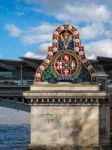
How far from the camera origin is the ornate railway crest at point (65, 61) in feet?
184

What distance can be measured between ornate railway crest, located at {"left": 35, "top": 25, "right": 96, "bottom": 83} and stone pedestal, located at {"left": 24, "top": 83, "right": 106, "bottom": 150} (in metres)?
1.58

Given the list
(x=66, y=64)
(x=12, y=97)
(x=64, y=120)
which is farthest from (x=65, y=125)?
(x=12, y=97)

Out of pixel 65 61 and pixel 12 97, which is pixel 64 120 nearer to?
pixel 65 61

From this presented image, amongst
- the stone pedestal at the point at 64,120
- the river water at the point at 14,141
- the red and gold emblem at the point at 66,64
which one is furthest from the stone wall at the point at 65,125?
the river water at the point at 14,141

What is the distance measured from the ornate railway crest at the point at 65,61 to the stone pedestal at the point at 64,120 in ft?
5.18

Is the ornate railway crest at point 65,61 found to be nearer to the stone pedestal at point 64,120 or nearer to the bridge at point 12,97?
the stone pedestal at point 64,120

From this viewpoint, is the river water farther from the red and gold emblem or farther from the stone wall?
the red and gold emblem

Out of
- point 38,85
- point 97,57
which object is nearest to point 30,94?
point 38,85

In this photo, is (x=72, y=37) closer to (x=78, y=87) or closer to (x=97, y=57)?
(x=78, y=87)

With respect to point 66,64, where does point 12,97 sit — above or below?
below

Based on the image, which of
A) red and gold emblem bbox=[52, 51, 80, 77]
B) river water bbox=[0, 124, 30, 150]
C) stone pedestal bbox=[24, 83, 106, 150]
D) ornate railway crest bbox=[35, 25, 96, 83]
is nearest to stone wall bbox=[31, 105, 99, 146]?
stone pedestal bbox=[24, 83, 106, 150]

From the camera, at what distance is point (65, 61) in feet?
185

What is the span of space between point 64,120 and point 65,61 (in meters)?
5.71

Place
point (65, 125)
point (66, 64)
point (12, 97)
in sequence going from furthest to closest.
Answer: point (12, 97) → point (66, 64) → point (65, 125)
